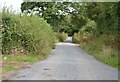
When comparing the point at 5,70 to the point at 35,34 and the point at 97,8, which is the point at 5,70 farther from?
the point at 97,8

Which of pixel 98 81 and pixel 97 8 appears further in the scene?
pixel 97 8

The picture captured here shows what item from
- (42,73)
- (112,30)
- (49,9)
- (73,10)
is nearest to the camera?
(42,73)

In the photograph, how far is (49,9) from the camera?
40062mm

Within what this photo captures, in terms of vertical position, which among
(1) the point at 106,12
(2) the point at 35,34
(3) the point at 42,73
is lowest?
(3) the point at 42,73

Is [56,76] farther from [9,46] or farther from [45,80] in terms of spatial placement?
[9,46]

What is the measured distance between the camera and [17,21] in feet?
57.0

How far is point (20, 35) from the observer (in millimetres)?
17234

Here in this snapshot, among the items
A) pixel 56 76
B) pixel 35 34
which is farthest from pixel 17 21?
pixel 56 76

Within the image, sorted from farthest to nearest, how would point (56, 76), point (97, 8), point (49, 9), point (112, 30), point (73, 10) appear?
point (73, 10) → point (49, 9) → point (97, 8) → point (112, 30) → point (56, 76)

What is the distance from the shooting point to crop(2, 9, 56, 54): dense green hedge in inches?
653

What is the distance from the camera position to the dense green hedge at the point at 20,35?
653 inches

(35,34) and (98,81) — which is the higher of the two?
(35,34)

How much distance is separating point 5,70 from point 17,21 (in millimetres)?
6577

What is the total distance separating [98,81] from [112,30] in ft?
42.1
